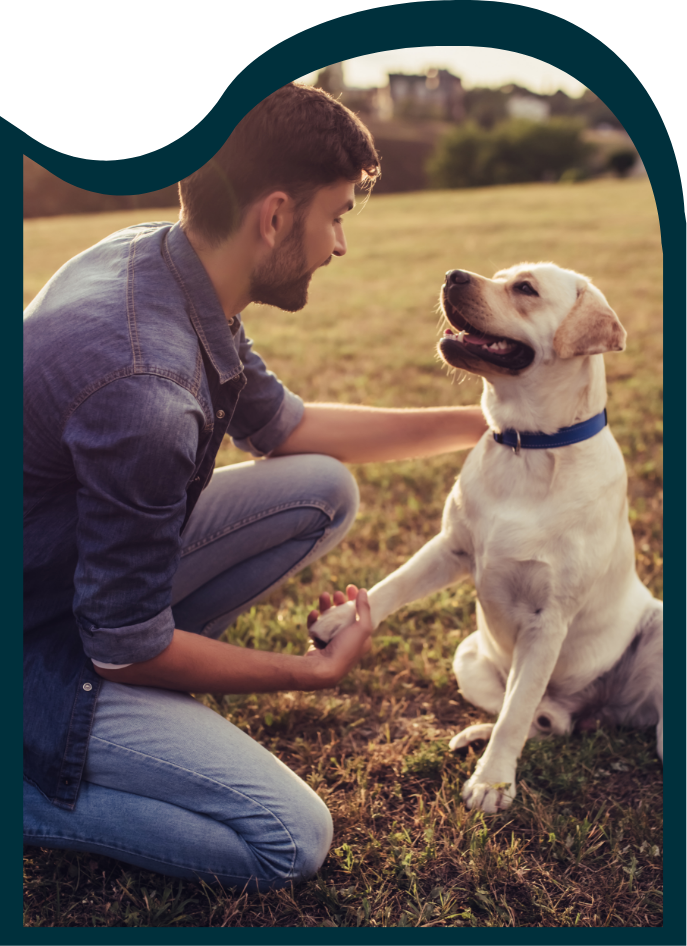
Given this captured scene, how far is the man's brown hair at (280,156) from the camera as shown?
1.91 meters

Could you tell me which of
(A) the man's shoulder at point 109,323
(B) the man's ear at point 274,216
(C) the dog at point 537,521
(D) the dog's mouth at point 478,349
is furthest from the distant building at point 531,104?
(A) the man's shoulder at point 109,323

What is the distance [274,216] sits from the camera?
1.94 metres

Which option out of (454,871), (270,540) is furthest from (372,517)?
(454,871)

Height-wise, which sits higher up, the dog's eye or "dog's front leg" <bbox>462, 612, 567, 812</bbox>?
the dog's eye

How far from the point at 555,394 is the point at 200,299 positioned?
1.12m

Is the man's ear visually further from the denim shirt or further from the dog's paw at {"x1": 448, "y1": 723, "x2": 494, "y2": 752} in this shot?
the dog's paw at {"x1": 448, "y1": 723, "x2": 494, "y2": 752}

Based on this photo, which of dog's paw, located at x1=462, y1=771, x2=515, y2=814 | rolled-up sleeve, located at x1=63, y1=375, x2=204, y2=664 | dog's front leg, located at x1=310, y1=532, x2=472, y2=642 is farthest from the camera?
dog's front leg, located at x1=310, y1=532, x2=472, y2=642

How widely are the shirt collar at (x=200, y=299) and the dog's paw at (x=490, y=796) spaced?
1.40 m

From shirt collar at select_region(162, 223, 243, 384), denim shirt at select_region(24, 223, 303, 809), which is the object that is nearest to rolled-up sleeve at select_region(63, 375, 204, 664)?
denim shirt at select_region(24, 223, 303, 809)

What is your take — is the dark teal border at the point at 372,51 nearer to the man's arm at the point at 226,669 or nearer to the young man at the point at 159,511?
the young man at the point at 159,511

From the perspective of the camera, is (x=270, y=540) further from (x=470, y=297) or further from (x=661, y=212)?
(x=661, y=212)

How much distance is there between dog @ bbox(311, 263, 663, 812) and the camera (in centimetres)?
237

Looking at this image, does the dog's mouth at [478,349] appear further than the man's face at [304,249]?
Yes

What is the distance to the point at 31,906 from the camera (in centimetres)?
198
